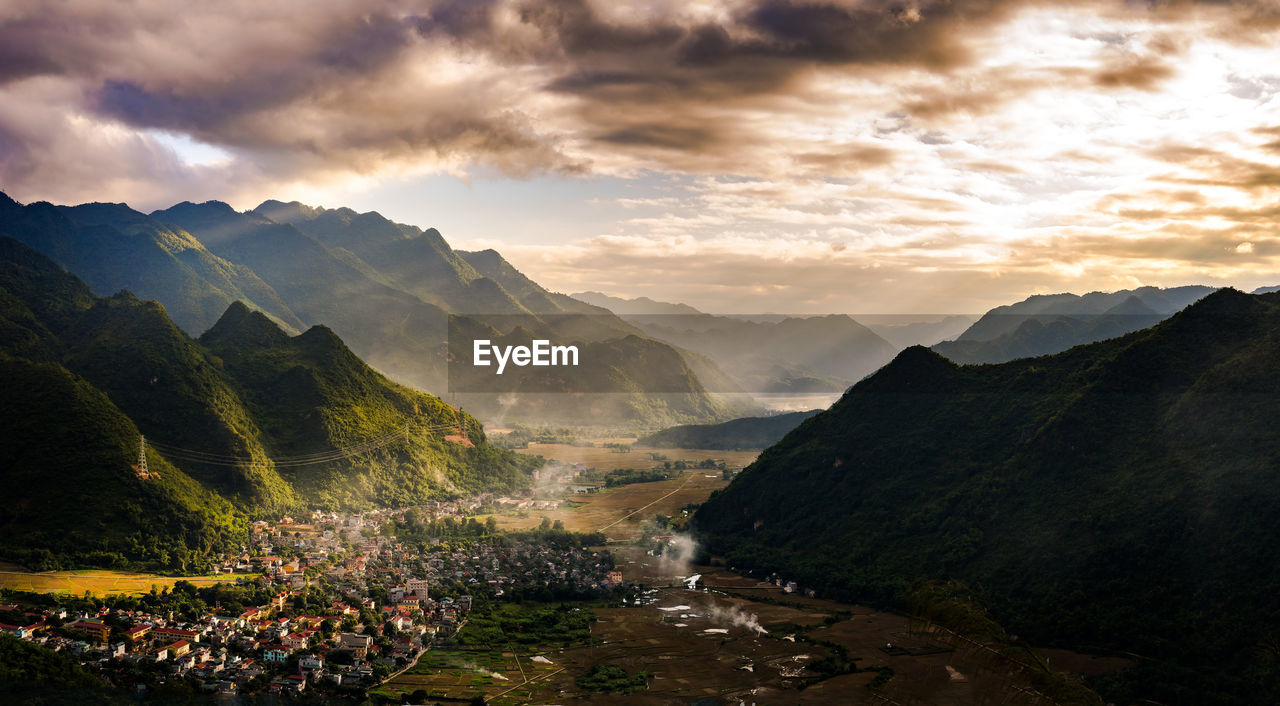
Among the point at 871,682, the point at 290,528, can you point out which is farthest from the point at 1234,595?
the point at 290,528

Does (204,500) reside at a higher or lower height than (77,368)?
lower

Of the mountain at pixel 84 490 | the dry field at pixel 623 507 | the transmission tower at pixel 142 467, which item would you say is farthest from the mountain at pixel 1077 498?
the transmission tower at pixel 142 467

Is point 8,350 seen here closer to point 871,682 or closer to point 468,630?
point 468,630

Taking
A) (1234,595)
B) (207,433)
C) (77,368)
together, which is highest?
(77,368)

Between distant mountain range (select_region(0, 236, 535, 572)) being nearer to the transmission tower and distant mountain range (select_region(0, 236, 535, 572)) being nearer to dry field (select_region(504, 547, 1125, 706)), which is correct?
the transmission tower

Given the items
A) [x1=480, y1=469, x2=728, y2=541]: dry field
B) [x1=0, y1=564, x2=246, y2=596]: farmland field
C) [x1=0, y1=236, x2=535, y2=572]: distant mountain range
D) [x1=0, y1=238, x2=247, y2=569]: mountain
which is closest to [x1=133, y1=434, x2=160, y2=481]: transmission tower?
[x1=0, y1=236, x2=535, y2=572]: distant mountain range

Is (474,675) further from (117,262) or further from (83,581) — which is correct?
(117,262)

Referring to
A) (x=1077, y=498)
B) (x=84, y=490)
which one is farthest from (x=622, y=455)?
(x=84, y=490)
